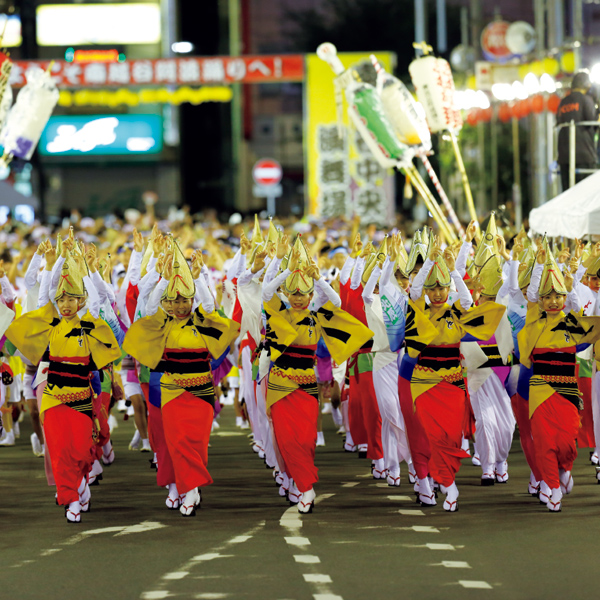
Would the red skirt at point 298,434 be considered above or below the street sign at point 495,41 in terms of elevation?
below

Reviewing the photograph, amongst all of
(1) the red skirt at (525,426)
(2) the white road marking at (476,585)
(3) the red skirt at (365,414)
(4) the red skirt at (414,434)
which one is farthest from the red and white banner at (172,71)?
(2) the white road marking at (476,585)

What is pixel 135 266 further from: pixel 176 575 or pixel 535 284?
pixel 176 575

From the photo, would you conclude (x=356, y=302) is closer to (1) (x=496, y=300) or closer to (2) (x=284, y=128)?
(1) (x=496, y=300)

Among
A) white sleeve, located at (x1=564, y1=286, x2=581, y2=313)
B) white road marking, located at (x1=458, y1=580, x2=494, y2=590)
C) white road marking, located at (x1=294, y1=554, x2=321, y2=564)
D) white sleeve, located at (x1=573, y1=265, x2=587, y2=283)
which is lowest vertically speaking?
white road marking, located at (x1=294, y1=554, x2=321, y2=564)

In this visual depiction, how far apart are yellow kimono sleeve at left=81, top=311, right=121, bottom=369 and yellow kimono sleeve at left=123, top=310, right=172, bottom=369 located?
0.09 meters

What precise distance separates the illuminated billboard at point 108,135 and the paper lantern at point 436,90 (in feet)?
68.8

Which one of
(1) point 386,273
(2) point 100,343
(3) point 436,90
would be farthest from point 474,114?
(2) point 100,343

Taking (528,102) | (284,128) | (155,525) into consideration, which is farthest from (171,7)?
(155,525)

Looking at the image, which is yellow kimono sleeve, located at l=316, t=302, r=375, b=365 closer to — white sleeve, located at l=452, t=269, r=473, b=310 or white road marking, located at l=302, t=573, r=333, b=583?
white sleeve, located at l=452, t=269, r=473, b=310

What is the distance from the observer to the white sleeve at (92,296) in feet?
27.3

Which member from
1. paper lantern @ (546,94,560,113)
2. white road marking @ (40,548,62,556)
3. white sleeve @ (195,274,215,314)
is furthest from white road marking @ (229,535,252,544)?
paper lantern @ (546,94,560,113)

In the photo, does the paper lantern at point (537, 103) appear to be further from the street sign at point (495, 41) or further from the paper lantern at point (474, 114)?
the street sign at point (495, 41)

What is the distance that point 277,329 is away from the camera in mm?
7992

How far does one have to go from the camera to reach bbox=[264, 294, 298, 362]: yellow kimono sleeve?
7941 mm
